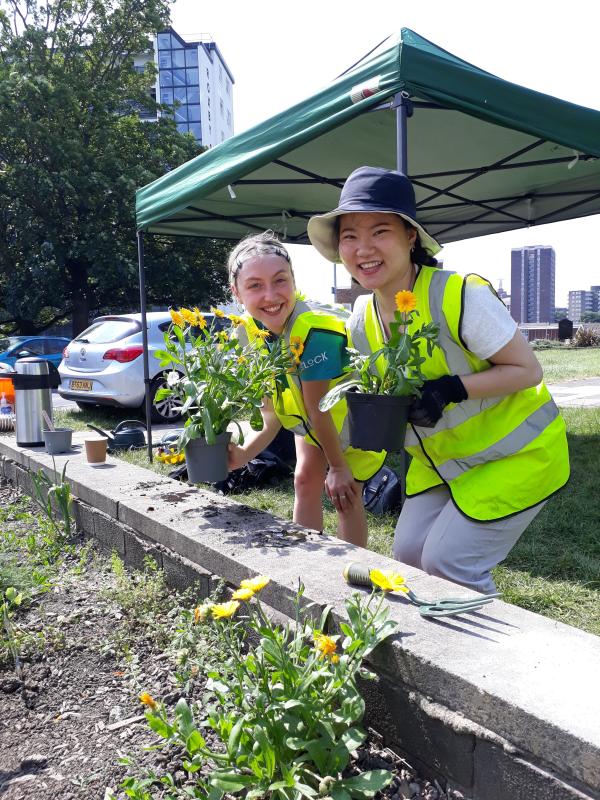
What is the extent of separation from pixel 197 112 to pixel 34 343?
4736 cm

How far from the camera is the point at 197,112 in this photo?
5794cm

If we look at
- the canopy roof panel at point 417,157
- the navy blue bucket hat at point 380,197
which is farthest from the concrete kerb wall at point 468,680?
the canopy roof panel at point 417,157

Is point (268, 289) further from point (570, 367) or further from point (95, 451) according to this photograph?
point (570, 367)

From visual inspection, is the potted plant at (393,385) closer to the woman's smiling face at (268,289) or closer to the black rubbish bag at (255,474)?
the woman's smiling face at (268,289)

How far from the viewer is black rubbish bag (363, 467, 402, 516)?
4.15 m

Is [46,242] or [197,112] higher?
[197,112]

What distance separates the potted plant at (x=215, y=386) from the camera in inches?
97.8

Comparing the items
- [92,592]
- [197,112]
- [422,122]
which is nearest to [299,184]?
[422,122]

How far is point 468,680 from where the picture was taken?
4.34ft

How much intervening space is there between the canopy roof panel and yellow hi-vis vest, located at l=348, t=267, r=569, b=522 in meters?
1.52

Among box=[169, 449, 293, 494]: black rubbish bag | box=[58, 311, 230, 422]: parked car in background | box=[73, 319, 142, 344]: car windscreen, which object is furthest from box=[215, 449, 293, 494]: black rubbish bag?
box=[73, 319, 142, 344]: car windscreen

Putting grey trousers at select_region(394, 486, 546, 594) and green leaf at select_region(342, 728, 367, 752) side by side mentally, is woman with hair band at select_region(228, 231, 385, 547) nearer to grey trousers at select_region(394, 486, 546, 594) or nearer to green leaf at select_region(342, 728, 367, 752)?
grey trousers at select_region(394, 486, 546, 594)

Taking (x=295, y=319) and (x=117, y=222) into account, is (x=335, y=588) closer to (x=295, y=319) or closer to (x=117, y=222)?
(x=295, y=319)

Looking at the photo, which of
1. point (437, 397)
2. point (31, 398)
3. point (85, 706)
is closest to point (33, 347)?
point (31, 398)
